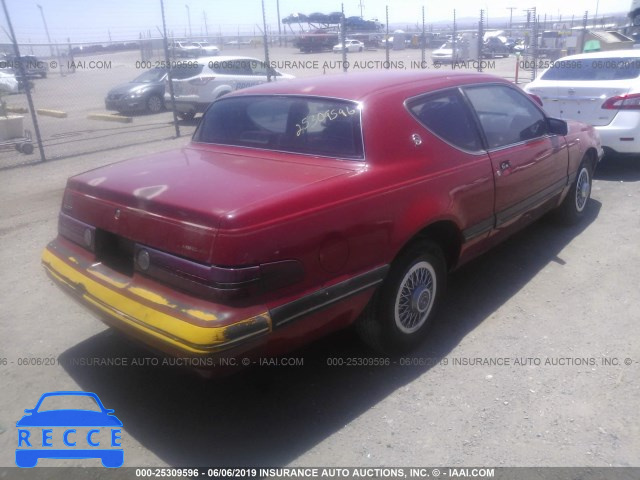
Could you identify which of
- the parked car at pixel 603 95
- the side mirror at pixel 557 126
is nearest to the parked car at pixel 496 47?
the parked car at pixel 603 95

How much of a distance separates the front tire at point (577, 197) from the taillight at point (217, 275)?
12.4 feet

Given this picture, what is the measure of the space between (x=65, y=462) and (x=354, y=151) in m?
2.21

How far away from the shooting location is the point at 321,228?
2.75 metres

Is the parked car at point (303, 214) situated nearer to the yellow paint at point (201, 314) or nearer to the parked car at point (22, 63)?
the yellow paint at point (201, 314)

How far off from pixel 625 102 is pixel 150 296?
636 cm

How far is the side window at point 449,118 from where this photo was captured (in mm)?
3609

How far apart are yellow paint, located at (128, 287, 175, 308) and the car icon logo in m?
0.79

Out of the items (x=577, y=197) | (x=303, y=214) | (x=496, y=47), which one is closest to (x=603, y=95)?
(x=577, y=197)

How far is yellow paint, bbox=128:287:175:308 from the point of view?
265cm

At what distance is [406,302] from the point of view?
11.3ft

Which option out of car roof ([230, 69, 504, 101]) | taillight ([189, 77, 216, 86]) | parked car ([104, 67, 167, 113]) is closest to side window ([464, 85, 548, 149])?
car roof ([230, 69, 504, 101])

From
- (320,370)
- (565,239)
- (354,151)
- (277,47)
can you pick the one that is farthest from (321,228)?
(277,47)

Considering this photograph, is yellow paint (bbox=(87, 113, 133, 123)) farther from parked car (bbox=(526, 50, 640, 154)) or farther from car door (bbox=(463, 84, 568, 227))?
car door (bbox=(463, 84, 568, 227))

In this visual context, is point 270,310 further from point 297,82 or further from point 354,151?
point 297,82
